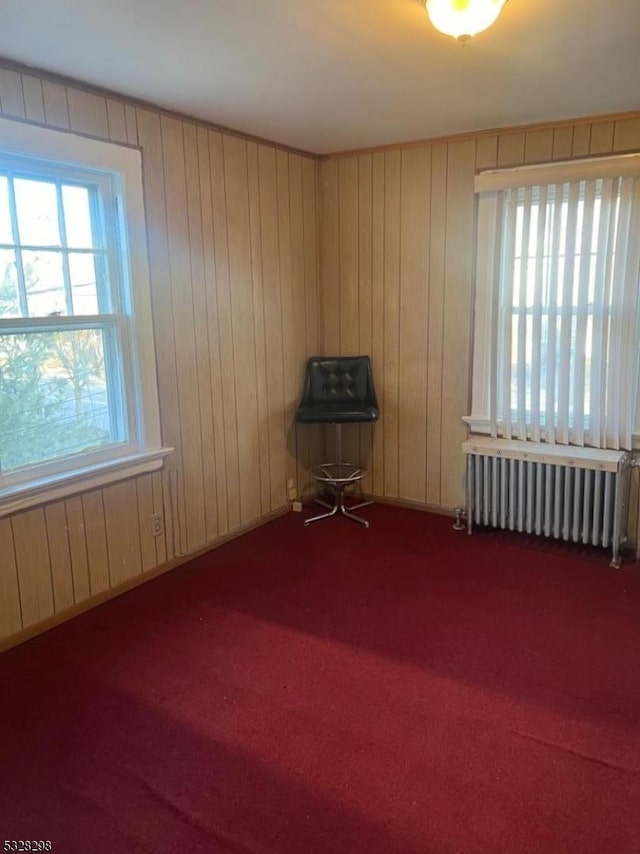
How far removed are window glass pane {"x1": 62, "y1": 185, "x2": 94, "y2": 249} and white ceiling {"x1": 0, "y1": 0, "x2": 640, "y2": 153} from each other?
1.55 ft

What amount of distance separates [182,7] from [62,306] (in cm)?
137

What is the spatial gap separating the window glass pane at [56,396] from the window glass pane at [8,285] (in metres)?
0.11

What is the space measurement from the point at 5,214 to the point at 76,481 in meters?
1.18

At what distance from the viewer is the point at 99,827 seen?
1813 millimetres

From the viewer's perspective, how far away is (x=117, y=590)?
10.5 feet

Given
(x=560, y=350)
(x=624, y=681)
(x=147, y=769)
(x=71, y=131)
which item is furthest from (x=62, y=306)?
(x=624, y=681)

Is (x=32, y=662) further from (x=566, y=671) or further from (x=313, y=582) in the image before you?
(x=566, y=671)

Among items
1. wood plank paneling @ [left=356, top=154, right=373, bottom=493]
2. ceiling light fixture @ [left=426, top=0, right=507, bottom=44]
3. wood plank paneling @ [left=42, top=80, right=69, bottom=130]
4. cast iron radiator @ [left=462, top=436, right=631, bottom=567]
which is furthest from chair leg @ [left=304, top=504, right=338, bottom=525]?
ceiling light fixture @ [left=426, top=0, right=507, bottom=44]

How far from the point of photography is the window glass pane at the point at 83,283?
293cm

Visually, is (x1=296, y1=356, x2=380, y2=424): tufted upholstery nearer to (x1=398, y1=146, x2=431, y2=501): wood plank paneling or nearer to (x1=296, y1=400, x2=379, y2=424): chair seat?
(x1=296, y1=400, x2=379, y2=424): chair seat

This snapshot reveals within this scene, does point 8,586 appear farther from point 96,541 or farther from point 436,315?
point 436,315

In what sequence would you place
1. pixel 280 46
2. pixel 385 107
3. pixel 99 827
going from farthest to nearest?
pixel 385 107, pixel 280 46, pixel 99 827

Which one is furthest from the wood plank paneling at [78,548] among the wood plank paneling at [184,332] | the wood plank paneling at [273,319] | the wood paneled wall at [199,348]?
the wood plank paneling at [273,319]

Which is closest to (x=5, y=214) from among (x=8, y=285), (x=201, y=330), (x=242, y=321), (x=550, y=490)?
(x=8, y=285)
